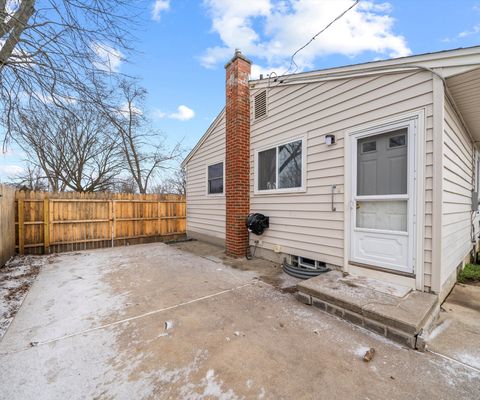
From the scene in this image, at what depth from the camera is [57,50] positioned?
333 centimetres

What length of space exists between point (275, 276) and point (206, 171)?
4300mm

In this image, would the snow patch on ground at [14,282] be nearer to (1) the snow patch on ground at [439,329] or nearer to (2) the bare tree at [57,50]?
(2) the bare tree at [57,50]

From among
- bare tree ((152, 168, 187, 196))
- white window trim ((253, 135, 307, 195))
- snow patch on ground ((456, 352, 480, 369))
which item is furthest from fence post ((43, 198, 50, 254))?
bare tree ((152, 168, 187, 196))

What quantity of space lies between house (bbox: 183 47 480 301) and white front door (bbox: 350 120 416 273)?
0.05ft

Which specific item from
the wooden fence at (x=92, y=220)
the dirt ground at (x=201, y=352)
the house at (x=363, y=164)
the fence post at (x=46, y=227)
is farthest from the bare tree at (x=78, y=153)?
the house at (x=363, y=164)

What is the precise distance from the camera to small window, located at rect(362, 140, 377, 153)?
3.45 meters

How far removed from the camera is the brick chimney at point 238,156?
558cm

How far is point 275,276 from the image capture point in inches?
167

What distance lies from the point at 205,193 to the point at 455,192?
5945 mm

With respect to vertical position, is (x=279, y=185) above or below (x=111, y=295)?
above

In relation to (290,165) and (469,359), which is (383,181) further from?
(469,359)

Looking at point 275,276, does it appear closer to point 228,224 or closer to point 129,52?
point 228,224

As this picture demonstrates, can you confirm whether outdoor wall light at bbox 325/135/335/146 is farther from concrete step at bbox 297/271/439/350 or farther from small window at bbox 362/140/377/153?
concrete step at bbox 297/271/439/350

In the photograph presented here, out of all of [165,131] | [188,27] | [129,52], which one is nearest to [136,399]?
[129,52]
